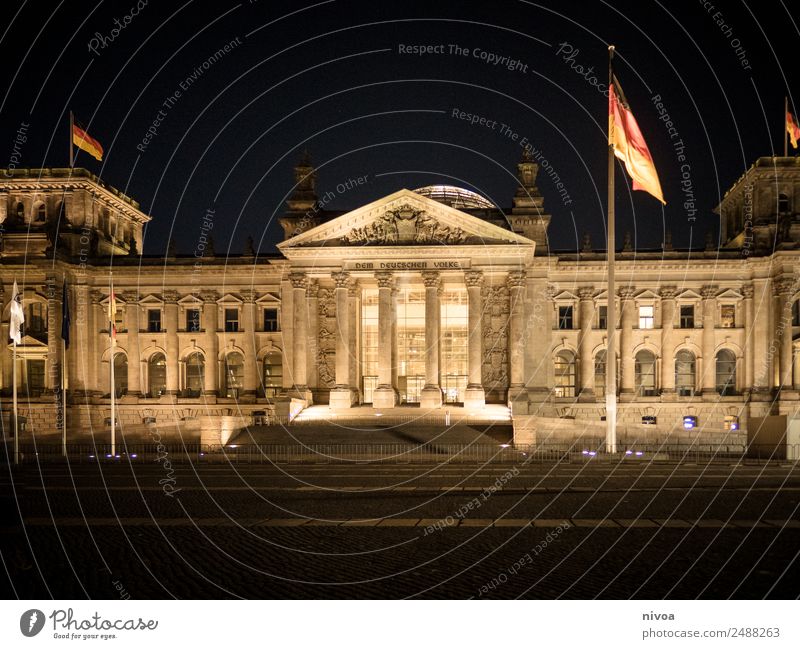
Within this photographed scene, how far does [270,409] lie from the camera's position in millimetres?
60969

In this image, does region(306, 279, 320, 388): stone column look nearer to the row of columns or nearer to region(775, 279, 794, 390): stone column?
the row of columns

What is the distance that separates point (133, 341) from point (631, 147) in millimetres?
50211

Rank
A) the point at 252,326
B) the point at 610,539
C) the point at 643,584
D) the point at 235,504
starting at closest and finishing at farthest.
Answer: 1. the point at 643,584
2. the point at 610,539
3. the point at 235,504
4. the point at 252,326

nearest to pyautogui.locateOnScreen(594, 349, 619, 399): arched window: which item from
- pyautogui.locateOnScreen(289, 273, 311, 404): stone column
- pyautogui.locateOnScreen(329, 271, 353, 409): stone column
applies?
pyautogui.locateOnScreen(329, 271, 353, 409): stone column

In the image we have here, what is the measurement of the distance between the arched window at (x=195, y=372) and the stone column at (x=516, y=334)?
28.8 m

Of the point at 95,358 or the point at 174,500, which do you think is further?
the point at 95,358

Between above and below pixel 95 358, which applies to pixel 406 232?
above

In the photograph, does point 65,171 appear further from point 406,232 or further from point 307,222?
point 406,232

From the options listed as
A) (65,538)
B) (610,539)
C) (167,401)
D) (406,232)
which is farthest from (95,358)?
(610,539)

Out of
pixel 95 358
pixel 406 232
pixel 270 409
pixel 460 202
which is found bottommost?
pixel 270 409

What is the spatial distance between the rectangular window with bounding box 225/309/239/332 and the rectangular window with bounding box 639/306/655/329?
36898mm

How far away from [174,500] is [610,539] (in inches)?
499

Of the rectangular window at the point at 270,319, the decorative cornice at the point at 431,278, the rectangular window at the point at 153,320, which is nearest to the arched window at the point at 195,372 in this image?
the rectangular window at the point at 153,320

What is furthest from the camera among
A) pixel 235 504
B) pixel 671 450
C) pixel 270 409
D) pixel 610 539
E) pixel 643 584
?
pixel 270 409
